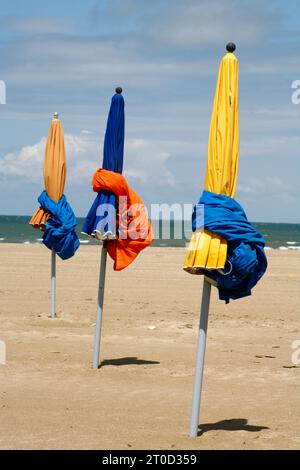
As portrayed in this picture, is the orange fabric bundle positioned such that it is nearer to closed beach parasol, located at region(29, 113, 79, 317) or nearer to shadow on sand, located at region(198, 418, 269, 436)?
shadow on sand, located at region(198, 418, 269, 436)

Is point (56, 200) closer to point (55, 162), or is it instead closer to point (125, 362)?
point (55, 162)

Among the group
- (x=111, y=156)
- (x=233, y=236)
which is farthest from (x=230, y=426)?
(x=111, y=156)

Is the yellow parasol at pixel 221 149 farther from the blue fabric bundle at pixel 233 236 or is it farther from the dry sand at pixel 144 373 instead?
the dry sand at pixel 144 373

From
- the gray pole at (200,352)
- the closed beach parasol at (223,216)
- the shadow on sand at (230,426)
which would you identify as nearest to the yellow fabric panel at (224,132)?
the closed beach parasol at (223,216)

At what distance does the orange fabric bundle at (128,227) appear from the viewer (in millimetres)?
11961

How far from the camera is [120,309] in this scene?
18.5m

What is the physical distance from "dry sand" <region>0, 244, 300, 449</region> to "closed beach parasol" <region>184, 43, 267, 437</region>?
125cm

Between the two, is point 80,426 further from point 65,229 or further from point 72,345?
point 65,229

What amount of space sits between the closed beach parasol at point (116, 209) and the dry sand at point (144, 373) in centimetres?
111

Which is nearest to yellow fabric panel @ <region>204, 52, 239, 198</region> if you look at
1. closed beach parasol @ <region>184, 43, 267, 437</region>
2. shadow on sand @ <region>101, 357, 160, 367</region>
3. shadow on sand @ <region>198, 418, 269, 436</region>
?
closed beach parasol @ <region>184, 43, 267, 437</region>

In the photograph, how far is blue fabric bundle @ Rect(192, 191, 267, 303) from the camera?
8133 mm

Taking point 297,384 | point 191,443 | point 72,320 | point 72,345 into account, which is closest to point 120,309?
point 72,320

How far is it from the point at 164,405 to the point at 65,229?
675 cm
